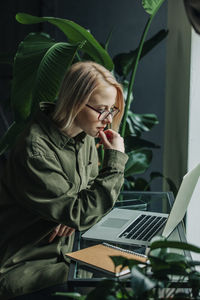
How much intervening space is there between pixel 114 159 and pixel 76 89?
0.26 m

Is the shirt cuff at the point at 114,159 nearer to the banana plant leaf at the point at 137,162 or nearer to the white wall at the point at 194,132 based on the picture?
the white wall at the point at 194,132

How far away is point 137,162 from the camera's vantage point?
2727mm

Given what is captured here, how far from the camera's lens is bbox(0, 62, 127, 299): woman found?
1.44m

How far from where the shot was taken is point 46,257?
5.08ft

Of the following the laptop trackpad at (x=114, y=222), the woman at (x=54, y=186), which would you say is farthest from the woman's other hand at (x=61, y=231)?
the laptop trackpad at (x=114, y=222)

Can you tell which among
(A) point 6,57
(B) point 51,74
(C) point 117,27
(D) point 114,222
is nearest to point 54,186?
(D) point 114,222

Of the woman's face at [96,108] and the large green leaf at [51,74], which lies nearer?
the woman's face at [96,108]

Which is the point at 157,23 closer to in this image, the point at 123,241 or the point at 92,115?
the point at 92,115

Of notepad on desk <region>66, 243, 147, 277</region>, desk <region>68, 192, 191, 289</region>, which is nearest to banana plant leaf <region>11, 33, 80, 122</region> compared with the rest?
desk <region>68, 192, 191, 289</region>

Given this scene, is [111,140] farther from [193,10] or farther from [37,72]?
[193,10]

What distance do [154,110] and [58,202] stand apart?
2524mm

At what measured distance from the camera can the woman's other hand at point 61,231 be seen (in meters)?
1.52

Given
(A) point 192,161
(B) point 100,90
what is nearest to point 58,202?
(B) point 100,90

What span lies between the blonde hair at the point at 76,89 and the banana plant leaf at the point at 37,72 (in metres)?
0.25
